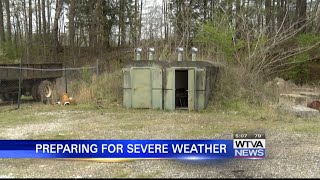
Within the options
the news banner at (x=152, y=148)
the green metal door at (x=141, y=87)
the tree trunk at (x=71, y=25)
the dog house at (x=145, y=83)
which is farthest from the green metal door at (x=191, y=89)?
the tree trunk at (x=71, y=25)

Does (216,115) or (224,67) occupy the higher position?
(224,67)

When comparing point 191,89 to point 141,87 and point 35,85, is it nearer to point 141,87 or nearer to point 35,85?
point 141,87

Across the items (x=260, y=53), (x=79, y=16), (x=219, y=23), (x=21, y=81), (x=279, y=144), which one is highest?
(x=79, y=16)

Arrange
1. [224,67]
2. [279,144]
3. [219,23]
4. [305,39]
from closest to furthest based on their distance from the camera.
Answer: [279,144], [224,67], [219,23], [305,39]

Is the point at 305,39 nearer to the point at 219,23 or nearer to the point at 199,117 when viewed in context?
the point at 219,23

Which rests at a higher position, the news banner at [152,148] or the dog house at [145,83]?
the dog house at [145,83]

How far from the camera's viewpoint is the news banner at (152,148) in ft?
15.4

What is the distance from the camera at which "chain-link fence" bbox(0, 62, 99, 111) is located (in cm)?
1328

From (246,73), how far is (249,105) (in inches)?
75.5

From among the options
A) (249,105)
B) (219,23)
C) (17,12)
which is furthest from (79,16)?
(249,105)

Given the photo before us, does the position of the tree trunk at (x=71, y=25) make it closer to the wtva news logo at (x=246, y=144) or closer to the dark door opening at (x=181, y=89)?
the dark door opening at (x=181, y=89)

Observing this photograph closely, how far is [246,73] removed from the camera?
45.1 feet

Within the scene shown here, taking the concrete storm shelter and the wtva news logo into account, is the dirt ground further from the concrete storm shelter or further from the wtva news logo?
the concrete storm shelter

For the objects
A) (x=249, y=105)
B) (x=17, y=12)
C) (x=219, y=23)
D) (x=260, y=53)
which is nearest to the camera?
(x=249, y=105)
